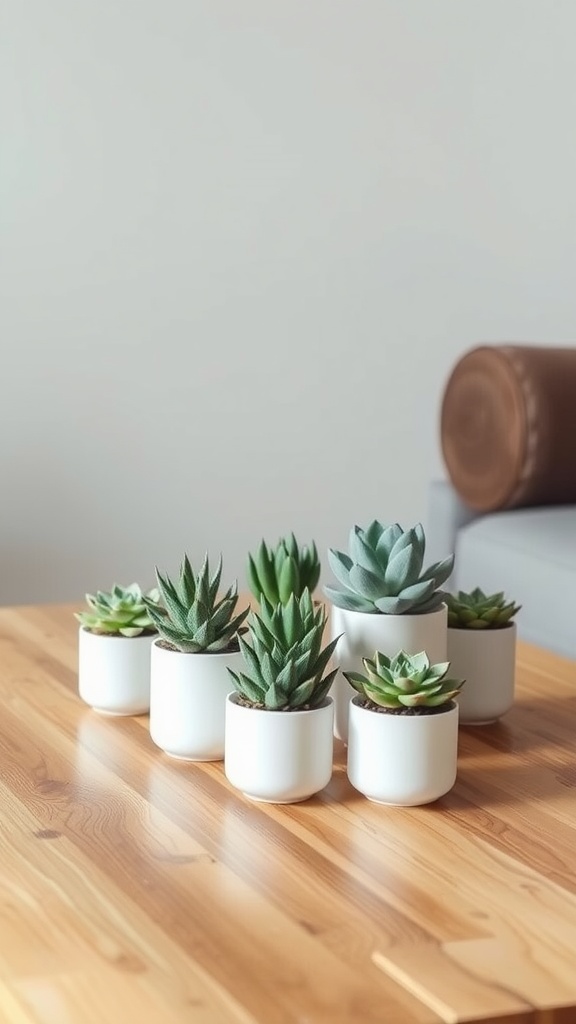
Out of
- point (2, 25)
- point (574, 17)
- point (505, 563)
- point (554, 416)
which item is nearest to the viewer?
point (505, 563)

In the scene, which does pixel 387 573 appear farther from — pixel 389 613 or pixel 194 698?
pixel 194 698

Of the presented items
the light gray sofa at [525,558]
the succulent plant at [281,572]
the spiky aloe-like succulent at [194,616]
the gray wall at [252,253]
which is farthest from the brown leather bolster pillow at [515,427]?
the spiky aloe-like succulent at [194,616]

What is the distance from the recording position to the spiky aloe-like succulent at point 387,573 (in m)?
1.14

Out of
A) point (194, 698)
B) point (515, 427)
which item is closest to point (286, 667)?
point (194, 698)

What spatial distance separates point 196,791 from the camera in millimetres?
1062

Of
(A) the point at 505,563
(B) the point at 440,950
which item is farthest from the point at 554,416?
(B) the point at 440,950

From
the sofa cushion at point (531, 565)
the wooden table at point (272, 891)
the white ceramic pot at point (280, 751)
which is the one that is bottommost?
the sofa cushion at point (531, 565)

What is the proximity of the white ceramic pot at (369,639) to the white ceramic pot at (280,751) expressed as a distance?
121mm

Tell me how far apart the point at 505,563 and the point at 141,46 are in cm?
157

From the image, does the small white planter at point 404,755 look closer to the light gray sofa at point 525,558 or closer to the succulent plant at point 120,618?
the succulent plant at point 120,618

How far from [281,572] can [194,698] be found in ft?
0.90

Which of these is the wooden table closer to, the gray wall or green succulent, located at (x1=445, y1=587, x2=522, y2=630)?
green succulent, located at (x1=445, y1=587, x2=522, y2=630)

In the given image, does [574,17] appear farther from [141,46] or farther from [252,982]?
[252,982]

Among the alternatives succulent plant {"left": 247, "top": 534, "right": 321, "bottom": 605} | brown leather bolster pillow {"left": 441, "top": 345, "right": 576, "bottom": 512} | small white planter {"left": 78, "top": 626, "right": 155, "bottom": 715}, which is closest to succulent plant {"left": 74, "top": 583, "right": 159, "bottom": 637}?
small white planter {"left": 78, "top": 626, "right": 155, "bottom": 715}
